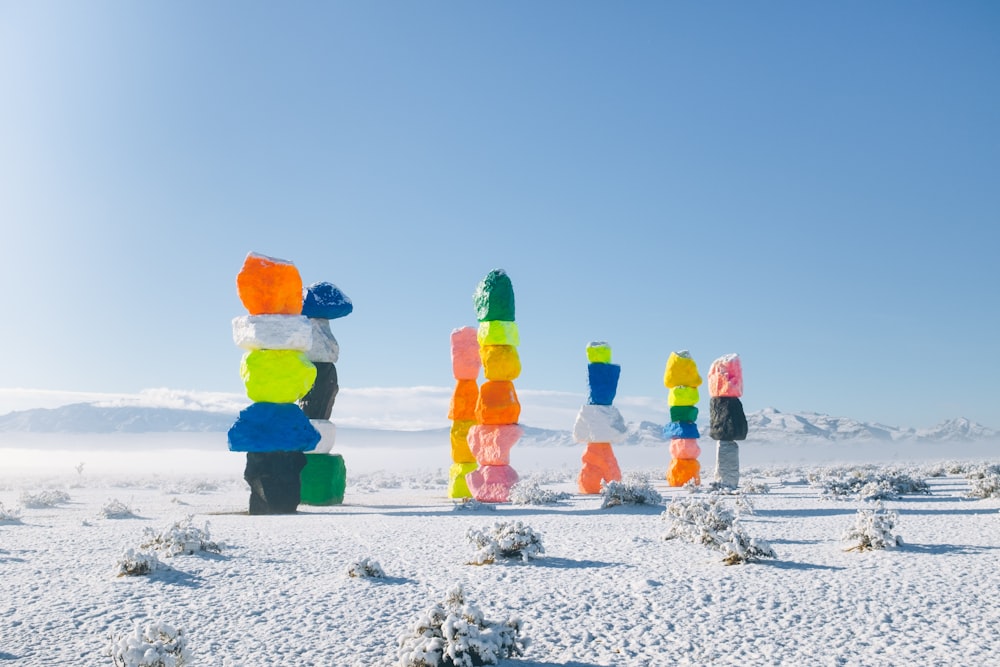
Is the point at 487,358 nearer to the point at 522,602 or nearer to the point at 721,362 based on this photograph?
the point at 721,362

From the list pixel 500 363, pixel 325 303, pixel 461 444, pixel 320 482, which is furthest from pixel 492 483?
pixel 325 303

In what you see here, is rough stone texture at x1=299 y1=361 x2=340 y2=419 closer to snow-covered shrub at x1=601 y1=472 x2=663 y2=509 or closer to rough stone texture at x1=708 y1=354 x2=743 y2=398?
snow-covered shrub at x1=601 y1=472 x2=663 y2=509

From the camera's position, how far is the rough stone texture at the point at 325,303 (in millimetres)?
16734

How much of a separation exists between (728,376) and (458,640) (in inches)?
645

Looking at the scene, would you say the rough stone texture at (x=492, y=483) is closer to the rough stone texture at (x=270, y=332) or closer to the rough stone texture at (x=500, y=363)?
the rough stone texture at (x=500, y=363)

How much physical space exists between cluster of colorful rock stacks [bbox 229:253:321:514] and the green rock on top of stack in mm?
4385

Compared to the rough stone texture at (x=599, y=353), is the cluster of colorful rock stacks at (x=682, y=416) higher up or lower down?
lower down

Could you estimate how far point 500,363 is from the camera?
1642cm

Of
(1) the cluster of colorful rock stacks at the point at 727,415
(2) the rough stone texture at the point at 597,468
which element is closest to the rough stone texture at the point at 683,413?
(1) the cluster of colorful rock stacks at the point at 727,415

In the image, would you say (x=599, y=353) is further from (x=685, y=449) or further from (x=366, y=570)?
(x=366, y=570)

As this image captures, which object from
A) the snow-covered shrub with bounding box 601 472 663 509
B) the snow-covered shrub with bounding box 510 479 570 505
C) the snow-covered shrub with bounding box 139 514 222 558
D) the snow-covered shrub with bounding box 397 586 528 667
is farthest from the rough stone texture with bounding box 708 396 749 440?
the snow-covered shrub with bounding box 397 586 528 667

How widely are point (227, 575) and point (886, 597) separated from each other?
5820 mm

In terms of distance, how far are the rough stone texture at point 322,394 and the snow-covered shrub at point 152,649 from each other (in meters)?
11.9

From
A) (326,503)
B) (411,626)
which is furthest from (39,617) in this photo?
(326,503)
